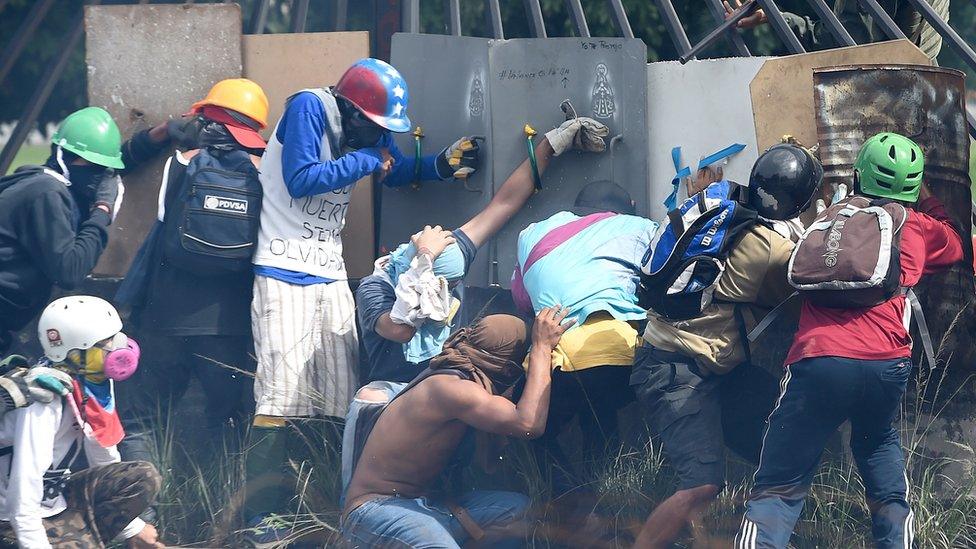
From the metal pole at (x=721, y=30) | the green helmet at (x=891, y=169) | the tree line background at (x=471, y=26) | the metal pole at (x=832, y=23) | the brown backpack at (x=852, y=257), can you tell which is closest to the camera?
the brown backpack at (x=852, y=257)

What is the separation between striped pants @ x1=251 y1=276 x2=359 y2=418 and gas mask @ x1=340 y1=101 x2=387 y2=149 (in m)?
0.61

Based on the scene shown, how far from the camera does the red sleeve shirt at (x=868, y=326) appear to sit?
13.9 feet

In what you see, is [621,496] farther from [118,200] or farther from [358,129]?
[118,200]

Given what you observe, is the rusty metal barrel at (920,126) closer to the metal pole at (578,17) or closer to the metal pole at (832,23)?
the metal pole at (832,23)

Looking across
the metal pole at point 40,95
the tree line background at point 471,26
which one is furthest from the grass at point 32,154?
the metal pole at point 40,95

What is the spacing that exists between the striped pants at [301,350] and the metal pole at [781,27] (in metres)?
2.24

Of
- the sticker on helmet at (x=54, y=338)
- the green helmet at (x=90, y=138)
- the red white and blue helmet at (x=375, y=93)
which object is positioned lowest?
the sticker on helmet at (x=54, y=338)

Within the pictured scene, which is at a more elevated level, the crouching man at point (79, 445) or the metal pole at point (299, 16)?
the metal pole at point (299, 16)

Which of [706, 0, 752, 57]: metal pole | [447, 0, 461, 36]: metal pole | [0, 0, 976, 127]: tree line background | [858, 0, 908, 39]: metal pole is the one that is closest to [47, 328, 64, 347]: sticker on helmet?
[447, 0, 461, 36]: metal pole

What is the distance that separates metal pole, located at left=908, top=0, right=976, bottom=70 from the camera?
18.1 ft

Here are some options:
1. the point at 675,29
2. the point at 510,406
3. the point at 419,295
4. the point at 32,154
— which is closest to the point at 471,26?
the point at 675,29

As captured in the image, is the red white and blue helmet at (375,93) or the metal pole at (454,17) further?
the metal pole at (454,17)

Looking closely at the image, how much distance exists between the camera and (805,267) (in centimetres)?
422

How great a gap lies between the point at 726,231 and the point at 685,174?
104cm
